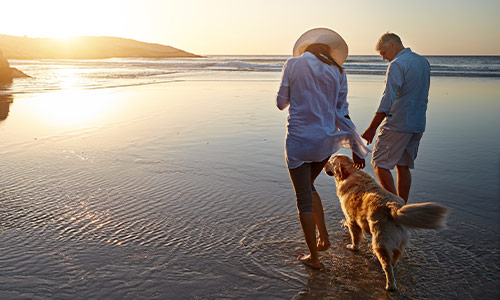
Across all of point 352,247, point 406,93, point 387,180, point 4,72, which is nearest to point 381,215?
point 352,247

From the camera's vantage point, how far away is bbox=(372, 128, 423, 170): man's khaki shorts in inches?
165

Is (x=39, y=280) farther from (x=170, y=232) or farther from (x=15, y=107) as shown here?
(x=15, y=107)

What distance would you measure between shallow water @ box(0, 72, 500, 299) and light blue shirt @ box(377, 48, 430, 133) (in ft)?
3.86

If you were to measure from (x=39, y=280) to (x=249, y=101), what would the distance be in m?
10.8

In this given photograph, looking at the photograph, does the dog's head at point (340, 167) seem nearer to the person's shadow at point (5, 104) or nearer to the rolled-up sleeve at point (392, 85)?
the rolled-up sleeve at point (392, 85)

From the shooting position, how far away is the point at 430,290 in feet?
10.1

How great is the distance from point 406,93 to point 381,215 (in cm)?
158

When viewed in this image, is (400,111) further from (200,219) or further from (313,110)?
(200,219)

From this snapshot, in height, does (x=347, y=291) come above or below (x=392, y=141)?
below

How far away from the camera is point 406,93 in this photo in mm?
4062

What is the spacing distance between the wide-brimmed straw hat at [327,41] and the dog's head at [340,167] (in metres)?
0.99

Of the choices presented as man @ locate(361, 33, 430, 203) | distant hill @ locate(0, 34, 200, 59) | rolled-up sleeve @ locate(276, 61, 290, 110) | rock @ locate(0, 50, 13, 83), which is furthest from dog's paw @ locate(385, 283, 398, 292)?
distant hill @ locate(0, 34, 200, 59)

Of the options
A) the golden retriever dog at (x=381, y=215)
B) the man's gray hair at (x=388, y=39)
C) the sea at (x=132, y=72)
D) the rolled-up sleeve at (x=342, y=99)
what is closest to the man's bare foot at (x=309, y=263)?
the golden retriever dog at (x=381, y=215)

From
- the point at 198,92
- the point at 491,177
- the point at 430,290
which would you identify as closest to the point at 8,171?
the point at 430,290
